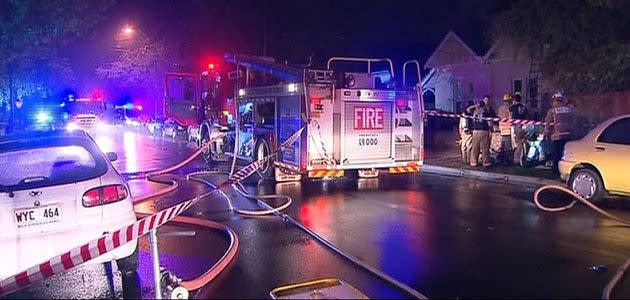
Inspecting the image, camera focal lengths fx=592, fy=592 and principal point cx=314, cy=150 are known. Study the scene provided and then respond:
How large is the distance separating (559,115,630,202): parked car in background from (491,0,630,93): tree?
5.77 metres

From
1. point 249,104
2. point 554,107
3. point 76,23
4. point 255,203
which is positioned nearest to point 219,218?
point 255,203

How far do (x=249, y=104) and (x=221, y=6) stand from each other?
2189cm

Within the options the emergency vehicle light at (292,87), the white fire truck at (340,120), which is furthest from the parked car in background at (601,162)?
the emergency vehicle light at (292,87)

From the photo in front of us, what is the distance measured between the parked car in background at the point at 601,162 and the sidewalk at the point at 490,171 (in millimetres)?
1903

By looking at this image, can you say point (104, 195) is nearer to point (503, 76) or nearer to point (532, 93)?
point (532, 93)

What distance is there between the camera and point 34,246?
5.59 m

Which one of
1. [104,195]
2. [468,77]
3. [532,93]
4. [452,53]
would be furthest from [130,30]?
[104,195]

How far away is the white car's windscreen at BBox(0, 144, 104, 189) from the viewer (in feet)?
19.1

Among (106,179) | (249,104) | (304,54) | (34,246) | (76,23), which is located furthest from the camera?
(304,54)

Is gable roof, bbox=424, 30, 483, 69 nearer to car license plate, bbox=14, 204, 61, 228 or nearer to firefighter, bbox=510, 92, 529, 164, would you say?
firefighter, bbox=510, 92, 529, 164

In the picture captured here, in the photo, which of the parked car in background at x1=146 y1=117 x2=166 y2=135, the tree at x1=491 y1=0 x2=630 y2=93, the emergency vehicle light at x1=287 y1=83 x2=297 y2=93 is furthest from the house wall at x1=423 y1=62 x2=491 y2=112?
the emergency vehicle light at x1=287 y1=83 x2=297 y2=93

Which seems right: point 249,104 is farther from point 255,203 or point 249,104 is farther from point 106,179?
point 106,179

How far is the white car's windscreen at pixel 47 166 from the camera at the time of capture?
230 inches

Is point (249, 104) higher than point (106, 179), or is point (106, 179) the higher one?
point (249, 104)
